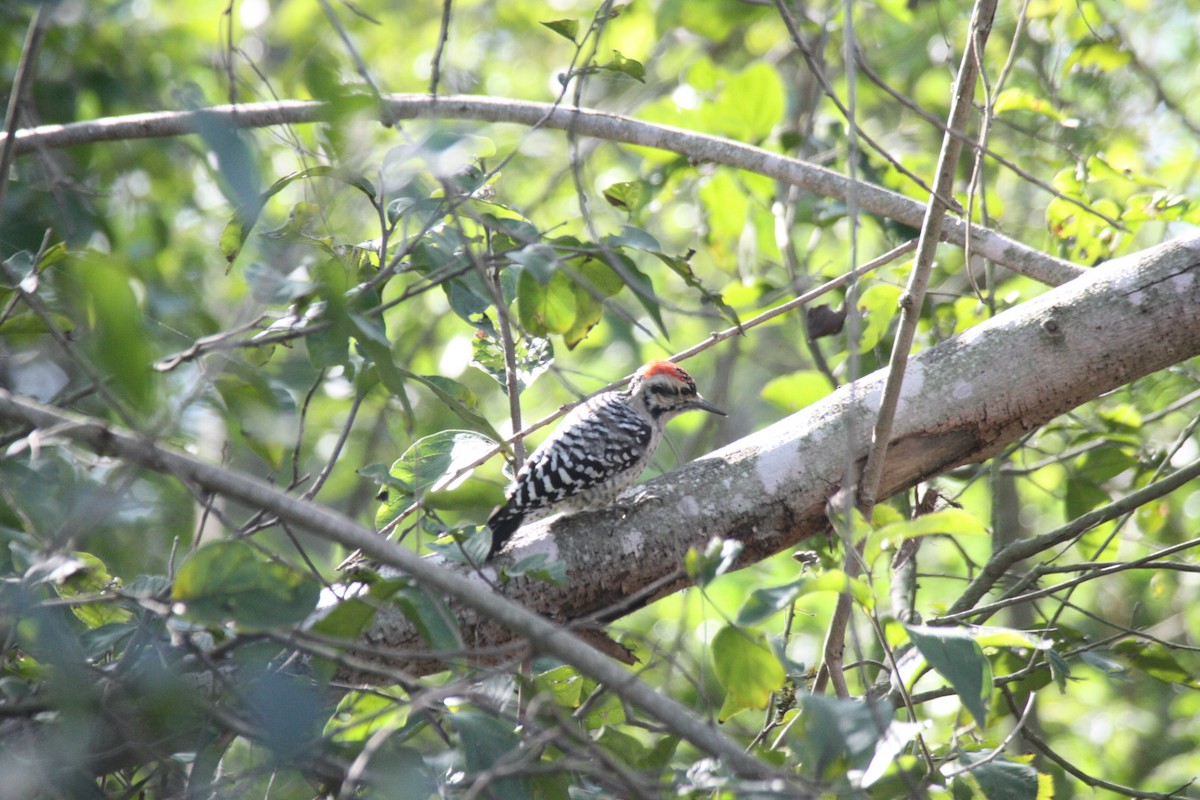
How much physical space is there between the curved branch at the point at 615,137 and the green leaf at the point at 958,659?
169cm

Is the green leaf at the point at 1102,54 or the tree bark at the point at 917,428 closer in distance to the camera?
the tree bark at the point at 917,428

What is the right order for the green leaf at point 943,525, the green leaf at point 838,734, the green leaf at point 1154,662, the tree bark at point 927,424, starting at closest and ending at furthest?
the green leaf at point 838,734 < the green leaf at point 943,525 < the tree bark at point 927,424 < the green leaf at point 1154,662

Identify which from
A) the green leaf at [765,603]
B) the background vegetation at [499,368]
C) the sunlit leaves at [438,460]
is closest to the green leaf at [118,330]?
the background vegetation at [499,368]

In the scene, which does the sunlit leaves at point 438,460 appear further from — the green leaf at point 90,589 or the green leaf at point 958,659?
the green leaf at point 958,659

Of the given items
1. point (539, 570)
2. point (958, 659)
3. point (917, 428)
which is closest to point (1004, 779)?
point (958, 659)

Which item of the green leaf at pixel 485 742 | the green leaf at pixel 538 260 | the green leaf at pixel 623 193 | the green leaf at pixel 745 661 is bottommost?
the green leaf at pixel 745 661

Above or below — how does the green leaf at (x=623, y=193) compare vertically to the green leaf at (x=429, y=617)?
above

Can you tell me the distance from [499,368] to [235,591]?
1337mm

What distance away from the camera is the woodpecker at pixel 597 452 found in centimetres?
329

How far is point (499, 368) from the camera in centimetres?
289

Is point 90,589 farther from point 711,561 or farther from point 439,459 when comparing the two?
point 711,561

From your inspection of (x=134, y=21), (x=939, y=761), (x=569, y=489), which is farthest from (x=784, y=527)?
(x=134, y=21)

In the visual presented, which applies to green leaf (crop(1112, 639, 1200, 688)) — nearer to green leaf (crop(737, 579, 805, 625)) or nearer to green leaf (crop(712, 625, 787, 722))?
green leaf (crop(712, 625, 787, 722))

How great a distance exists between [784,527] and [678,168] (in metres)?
1.91
